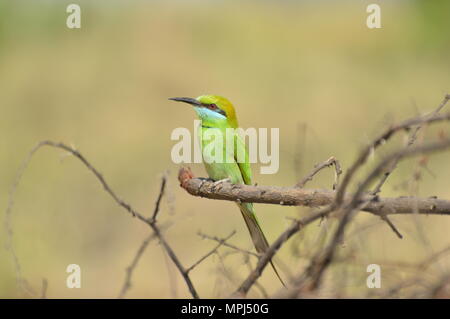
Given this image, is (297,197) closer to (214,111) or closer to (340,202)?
(340,202)

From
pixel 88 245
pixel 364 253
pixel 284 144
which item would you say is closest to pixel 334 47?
pixel 284 144

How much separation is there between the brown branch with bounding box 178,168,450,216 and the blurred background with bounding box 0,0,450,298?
1537 millimetres

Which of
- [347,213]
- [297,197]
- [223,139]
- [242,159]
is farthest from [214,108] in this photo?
[347,213]

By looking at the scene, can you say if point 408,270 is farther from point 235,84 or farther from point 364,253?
point 235,84

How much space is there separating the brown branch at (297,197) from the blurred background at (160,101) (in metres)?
1.54

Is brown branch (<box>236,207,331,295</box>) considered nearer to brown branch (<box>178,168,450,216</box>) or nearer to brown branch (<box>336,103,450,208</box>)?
brown branch (<box>336,103,450,208</box>)

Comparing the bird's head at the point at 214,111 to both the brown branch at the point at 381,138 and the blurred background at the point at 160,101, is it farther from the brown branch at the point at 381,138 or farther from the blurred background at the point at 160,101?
the brown branch at the point at 381,138

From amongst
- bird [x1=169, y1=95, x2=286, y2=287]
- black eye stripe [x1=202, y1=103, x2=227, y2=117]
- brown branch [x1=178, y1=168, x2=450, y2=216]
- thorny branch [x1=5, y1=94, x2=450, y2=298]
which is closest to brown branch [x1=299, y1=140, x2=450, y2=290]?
thorny branch [x1=5, y1=94, x2=450, y2=298]

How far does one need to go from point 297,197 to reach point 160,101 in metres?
6.78

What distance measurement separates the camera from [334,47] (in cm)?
1022

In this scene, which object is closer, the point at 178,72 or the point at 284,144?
the point at 284,144

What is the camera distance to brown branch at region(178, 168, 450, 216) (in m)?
1.36

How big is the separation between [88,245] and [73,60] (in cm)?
357

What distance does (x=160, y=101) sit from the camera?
837 cm
